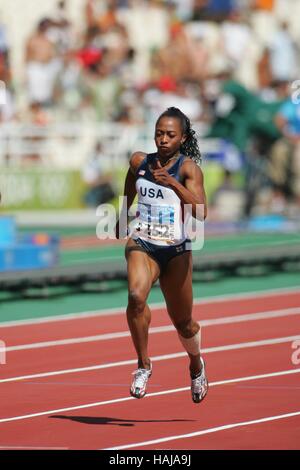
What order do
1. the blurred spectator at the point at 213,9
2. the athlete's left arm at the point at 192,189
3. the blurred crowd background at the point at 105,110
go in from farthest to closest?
the blurred spectator at the point at 213,9
the blurred crowd background at the point at 105,110
the athlete's left arm at the point at 192,189

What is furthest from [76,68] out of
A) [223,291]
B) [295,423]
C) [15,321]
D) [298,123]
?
[295,423]

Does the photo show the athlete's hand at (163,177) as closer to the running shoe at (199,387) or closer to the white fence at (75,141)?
the running shoe at (199,387)

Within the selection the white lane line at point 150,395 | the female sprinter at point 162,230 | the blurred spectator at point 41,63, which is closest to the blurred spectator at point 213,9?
the blurred spectator at point 41,63

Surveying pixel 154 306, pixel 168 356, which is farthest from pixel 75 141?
pixel 168 356

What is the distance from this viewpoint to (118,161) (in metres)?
28.5

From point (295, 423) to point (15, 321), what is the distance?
624 cm

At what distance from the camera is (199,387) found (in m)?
9.97

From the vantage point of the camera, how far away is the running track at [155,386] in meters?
8.90

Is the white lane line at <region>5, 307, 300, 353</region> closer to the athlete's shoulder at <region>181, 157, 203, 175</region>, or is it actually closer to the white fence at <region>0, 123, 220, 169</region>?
the athlete's shoulder at <region>181, 157, 203, 175</region>

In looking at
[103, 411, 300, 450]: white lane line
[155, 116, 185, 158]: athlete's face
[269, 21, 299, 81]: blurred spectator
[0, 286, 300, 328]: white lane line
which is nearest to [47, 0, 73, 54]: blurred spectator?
[269, 21, 299, 81]: blurred spectator

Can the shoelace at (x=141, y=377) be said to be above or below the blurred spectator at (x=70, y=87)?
below

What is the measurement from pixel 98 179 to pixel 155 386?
17124 millimetres

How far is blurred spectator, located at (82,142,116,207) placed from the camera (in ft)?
91.7

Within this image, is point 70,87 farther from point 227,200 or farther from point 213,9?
point 213,9
